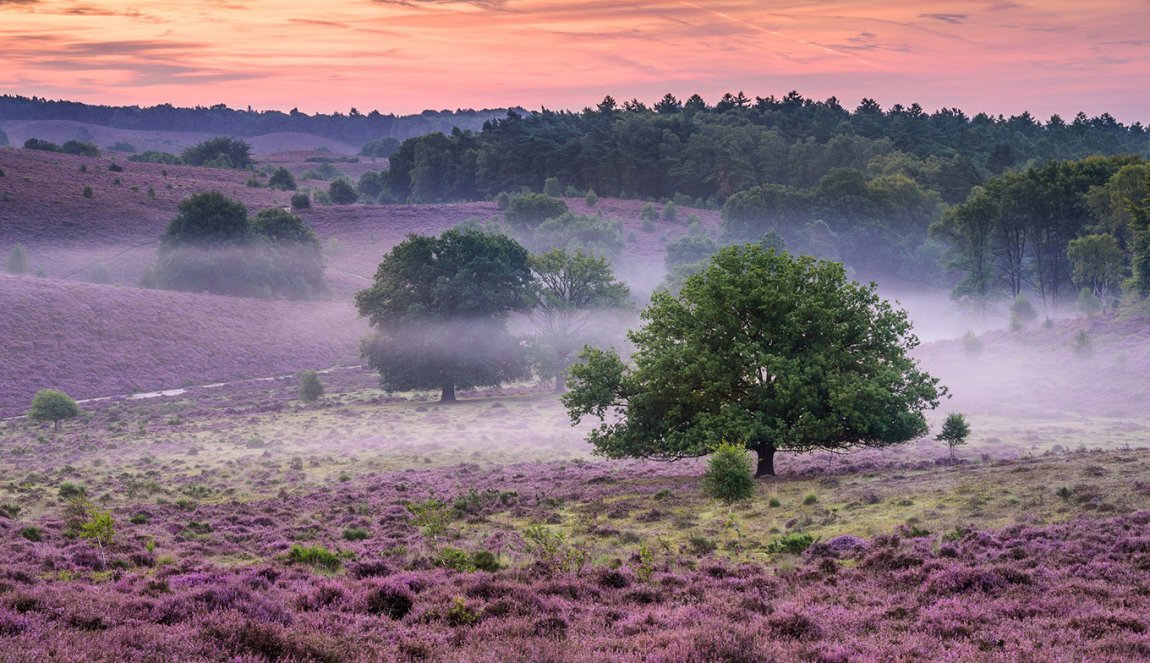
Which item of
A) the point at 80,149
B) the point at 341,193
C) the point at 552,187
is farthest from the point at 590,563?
the point at 80,149

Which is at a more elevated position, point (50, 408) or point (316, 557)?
point (316, 557)

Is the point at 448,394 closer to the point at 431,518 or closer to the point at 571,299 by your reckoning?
the point at 571,299

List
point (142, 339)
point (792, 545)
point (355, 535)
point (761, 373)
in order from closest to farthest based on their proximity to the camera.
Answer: point (792, 545), point (355, 535), point (761, 373), point (142, 339)

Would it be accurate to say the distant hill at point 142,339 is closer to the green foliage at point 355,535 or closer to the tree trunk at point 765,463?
the green foliage at point 355,535

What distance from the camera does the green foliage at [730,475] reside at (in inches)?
1069

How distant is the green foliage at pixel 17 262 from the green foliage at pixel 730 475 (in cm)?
10334

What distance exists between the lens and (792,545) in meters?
21.6

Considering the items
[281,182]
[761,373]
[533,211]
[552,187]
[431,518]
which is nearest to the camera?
[431,518]

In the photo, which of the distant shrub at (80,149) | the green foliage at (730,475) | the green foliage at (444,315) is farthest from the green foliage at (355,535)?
the distant shrub at (80,149)

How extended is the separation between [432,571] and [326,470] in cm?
2466

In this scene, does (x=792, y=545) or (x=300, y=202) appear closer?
(x=792, y=545)

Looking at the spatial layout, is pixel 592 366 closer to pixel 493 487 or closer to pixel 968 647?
pixel 493 487

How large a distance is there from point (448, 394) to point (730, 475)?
47320 mm

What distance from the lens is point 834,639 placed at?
13.7m
